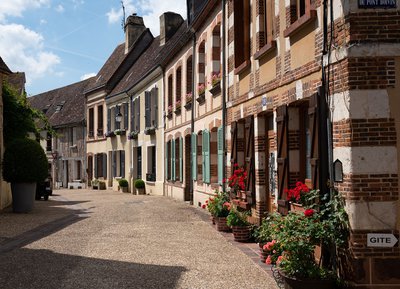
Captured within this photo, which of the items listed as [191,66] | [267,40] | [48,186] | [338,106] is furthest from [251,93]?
[48,186]

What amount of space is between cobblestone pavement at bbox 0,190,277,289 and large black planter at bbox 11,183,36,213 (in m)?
1.02

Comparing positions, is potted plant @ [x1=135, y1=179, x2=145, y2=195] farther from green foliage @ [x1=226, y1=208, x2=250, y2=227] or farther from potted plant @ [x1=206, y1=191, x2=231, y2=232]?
green foliage @ [x1=226, y1=208, x2=250, y2=227]

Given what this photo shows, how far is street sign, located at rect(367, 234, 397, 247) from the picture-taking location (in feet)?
18.9

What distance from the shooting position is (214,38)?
1461 cm

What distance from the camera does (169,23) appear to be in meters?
24.9

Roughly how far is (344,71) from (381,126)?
755 mm

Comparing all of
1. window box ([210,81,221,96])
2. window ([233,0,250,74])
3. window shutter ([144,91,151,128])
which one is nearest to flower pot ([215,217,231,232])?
window ([233,0,250,74])

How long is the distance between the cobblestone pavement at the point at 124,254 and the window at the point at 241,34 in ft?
12.4

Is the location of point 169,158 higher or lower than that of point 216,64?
lower

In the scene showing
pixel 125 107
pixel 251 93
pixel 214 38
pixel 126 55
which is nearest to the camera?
pixel 251 93

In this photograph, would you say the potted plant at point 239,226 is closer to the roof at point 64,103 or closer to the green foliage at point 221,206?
the green foliage at point 221,206

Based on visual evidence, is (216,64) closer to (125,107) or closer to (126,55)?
(125,107)

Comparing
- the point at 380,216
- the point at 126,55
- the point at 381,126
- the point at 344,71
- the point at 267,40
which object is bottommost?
the point at 380,216

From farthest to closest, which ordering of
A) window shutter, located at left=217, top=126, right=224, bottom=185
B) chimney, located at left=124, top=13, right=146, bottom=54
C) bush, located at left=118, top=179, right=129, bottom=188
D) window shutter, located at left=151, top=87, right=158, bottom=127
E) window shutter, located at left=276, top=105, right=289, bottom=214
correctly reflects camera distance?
chimney, located at left=124, top=13, right=146, bottom=54
bush, located at left=118, top=179, right=129, bottom=188
window shutter, located at left=151, top=87, right=158, bottom=127
window shutter, located at left=217, top=126, right=224, bottom=185
window shutter, located at left=276, top=105, right=289, bottom=214
